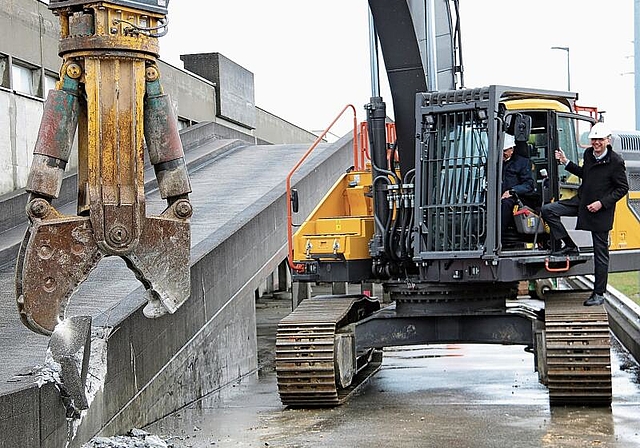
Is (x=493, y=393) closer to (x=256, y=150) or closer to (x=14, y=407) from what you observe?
(x=14, y=407)

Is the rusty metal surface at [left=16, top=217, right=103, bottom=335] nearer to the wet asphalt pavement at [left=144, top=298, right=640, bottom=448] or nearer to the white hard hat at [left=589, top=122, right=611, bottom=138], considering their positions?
the wet asphalt pavement at [left=144, top=298, right=640, bottom=448]

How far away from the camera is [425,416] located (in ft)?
36.1

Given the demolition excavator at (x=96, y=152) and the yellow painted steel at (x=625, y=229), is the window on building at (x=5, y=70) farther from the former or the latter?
the demolition excavator at (x=96, y=152)

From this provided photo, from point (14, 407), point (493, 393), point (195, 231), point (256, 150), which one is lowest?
point (493, 393)

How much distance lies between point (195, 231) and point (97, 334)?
6.21m

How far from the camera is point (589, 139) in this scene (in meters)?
12.1

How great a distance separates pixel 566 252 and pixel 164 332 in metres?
4.12

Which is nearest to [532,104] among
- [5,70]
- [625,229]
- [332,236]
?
[625,229]

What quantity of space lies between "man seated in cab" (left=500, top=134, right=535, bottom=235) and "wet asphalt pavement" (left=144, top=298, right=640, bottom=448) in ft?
6.37

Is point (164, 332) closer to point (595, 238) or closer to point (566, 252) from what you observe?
point (566, 252)

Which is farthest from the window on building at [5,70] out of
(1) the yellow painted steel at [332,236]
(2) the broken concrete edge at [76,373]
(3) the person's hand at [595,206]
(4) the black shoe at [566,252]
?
(3) the person's hand at [595,206]

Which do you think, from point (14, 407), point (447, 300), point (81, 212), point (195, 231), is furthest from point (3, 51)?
point (81, 212)

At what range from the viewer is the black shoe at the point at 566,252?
1151 cm

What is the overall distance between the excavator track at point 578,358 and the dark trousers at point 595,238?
1.64 feet
